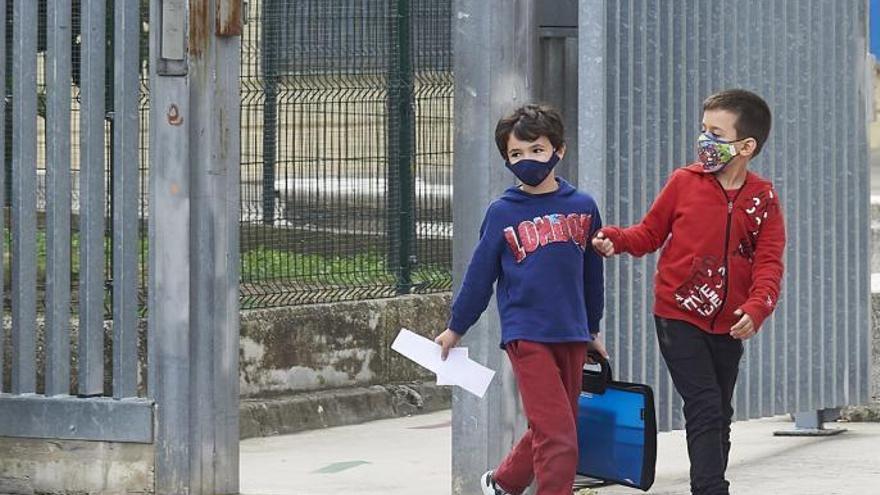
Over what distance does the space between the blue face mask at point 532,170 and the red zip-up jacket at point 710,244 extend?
25 cm

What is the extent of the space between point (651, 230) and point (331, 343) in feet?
12.1

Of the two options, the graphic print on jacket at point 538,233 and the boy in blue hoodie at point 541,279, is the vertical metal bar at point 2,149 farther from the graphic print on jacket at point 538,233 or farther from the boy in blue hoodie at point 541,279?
the graphic print on jacket at point 538,233

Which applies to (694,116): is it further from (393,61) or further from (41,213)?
(393,61)

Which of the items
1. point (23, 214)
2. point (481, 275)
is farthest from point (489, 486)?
point (23, 214)

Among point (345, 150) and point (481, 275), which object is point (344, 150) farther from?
point (481, 275)

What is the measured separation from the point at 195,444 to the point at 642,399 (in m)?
1.66

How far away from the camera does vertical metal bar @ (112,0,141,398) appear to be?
713 cm

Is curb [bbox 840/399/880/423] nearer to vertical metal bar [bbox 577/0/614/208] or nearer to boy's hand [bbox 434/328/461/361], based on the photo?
vertical metal bar [bbox 577/0/614/208]

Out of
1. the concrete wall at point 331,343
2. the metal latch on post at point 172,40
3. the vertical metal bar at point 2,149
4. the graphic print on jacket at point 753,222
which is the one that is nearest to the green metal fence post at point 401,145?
the concrete wall at point 331,343

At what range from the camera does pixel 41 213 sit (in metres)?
7.67

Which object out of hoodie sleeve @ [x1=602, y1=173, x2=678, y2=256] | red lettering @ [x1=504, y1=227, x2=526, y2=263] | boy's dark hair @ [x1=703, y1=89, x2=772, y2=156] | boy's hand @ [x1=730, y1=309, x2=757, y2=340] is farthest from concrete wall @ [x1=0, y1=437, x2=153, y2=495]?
boy's dark hair @ [x1=703, y1=89, x2=772, y2=156]

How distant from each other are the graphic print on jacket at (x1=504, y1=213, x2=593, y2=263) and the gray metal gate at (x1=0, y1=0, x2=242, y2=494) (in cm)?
127

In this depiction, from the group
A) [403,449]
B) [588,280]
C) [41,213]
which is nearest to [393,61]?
[403,449]

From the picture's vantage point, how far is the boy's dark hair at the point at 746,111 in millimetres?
6367
